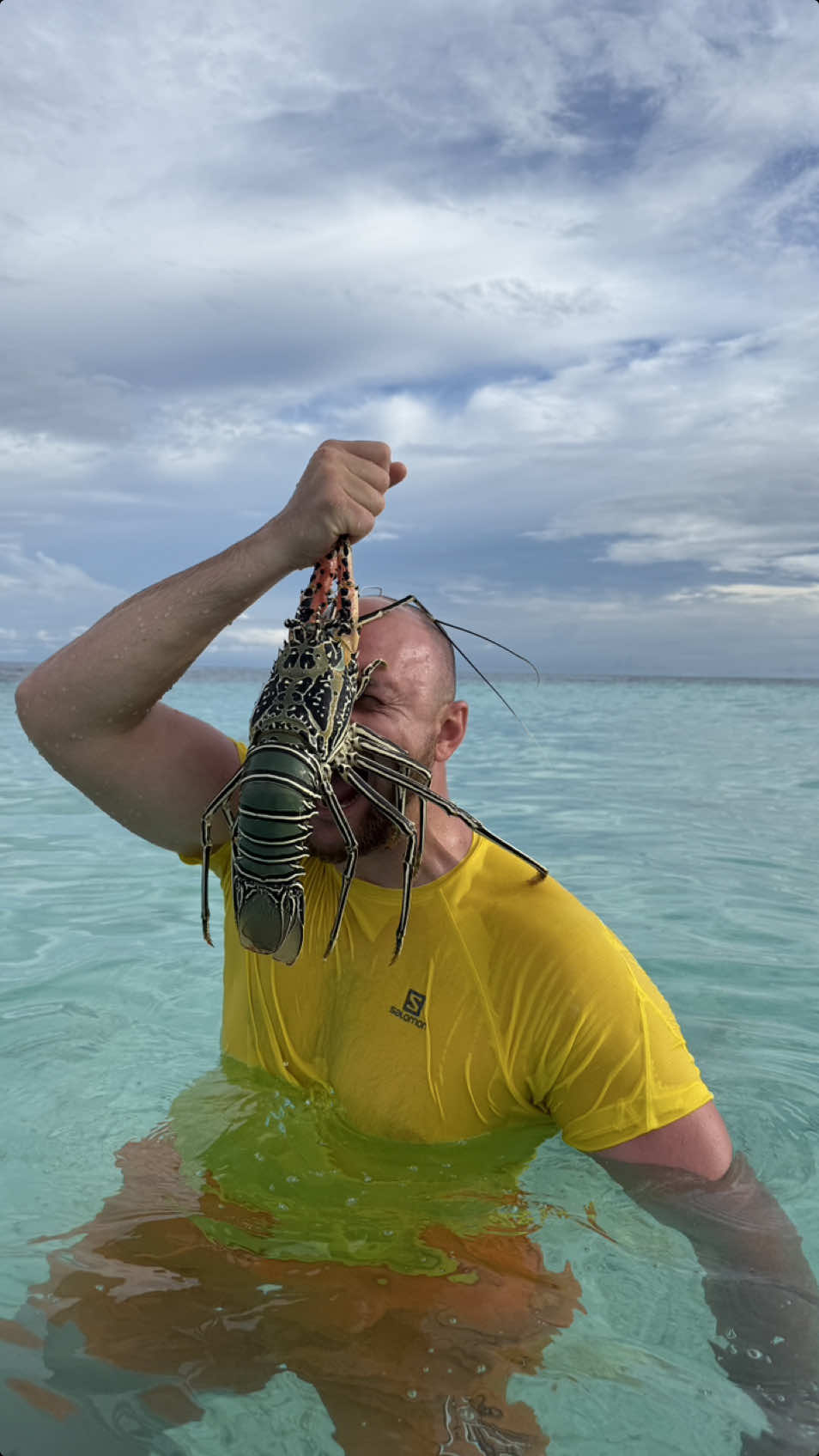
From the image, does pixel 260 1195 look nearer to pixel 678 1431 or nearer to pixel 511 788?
pixel 678 1431

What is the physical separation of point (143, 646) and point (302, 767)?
0.73m

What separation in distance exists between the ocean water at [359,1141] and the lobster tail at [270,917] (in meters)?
0.92

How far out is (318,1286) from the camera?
2.54 meters

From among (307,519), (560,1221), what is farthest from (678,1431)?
(307,519)

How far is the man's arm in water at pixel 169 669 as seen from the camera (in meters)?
2.43

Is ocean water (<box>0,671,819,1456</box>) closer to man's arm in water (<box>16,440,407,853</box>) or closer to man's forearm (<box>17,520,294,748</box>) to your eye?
man's arm in water (<box>16,440,407,853</box>)

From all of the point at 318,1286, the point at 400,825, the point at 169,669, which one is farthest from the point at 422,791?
the point at 318,1286

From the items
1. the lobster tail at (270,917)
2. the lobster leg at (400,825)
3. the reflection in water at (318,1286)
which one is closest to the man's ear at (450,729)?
the lobster leg at (400,825)

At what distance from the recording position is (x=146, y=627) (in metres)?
2.71

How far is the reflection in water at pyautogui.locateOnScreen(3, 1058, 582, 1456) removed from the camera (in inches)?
90.8

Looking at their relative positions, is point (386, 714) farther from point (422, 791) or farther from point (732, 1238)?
point (732, 1238)

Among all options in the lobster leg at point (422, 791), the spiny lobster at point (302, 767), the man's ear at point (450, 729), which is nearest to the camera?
the spiny lobster at point (302, 767)

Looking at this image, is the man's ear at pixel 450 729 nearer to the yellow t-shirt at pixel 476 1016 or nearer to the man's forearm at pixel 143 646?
the yellow t-shirt at pixel 476 1016

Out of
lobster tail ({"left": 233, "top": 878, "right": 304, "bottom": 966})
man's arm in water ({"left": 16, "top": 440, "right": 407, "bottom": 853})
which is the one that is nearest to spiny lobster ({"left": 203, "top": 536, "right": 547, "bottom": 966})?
lobster tail ({"left": 233, "top": 878, "right": 304, "bottom": 966})
